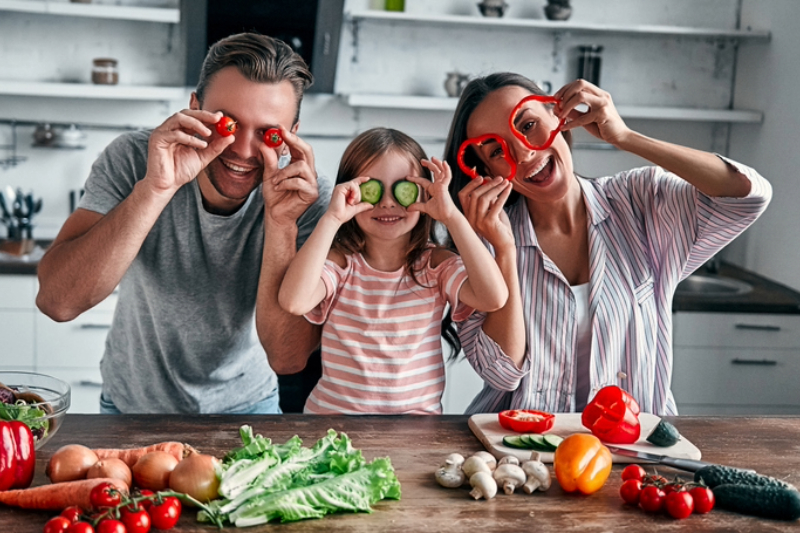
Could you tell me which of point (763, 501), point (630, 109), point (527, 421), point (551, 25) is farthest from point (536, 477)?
point (630, 109)

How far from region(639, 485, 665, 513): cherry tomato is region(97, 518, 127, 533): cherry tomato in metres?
0.83

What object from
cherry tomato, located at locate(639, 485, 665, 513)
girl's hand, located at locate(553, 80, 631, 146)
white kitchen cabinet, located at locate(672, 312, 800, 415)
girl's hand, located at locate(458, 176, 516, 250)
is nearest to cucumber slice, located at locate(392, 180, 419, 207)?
girl's hand, located at locate(458, 176, 516, 250)

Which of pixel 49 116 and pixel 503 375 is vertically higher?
pixel 49 116

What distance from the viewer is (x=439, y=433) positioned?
1.71 metres

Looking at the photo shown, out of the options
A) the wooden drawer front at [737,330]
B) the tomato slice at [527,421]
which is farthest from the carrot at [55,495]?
the wooden drawer front at [737,330]

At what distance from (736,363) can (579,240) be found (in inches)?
71.8

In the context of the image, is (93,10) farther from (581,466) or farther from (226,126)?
(581,466)

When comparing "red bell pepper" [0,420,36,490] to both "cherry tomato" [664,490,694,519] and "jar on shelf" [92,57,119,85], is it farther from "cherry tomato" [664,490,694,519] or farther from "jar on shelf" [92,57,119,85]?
"jar on shelf" [92,57,119,85]

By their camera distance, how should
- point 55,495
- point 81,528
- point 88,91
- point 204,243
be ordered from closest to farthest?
1. point 81,528
2. point 55,495
3. point 204,243
4. point 88,91

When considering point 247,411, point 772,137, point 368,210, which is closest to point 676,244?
point 368,210

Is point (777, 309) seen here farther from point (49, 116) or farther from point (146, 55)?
point (49, 116)

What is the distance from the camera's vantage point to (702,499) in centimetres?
136

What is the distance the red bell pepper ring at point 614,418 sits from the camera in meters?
1.64

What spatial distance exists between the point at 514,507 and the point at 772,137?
325 centimetres
